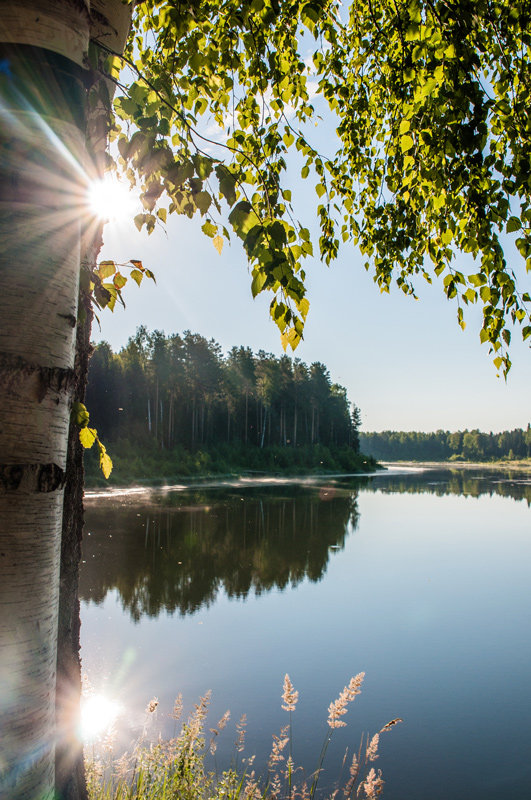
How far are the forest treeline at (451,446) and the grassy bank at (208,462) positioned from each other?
93.7m

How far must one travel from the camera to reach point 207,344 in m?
49.3

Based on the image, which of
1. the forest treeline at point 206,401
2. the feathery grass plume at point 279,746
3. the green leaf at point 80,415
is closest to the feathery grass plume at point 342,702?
the feathery grass plume at point 279,746

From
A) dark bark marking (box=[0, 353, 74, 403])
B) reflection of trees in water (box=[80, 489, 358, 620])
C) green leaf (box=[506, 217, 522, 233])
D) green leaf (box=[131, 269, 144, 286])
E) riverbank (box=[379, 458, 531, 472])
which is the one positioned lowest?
riverbank (box=[379, 458, 531, 472])

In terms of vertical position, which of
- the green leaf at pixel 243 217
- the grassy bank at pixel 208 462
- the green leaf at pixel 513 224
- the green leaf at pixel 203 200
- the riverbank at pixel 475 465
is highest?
the green leaf at pixel 513 224

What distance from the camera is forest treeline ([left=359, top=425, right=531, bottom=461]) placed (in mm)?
146375

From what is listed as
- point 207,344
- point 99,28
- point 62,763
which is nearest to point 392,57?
point 99,28

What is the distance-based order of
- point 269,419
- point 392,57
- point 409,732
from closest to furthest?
point 392,57 < point 409,732 < point 269,419

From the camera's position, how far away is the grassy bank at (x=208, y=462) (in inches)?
1321

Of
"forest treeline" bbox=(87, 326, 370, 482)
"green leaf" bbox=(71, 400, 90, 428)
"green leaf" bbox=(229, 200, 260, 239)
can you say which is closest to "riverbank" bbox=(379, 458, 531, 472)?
"forest treeline" bbox=(87, 326, 370, 482)

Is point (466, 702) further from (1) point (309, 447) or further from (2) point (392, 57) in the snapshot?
(1) point (309, 447)

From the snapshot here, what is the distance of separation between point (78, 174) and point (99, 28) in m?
0.90

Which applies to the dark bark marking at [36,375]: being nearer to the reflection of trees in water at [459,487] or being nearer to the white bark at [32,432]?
the white bark at [32,432]

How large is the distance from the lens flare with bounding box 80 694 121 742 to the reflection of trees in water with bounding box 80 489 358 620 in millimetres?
2669

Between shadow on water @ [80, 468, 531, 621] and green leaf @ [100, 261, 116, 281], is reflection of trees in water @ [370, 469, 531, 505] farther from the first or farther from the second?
green leaf @ [100, 261, 116, 281]
